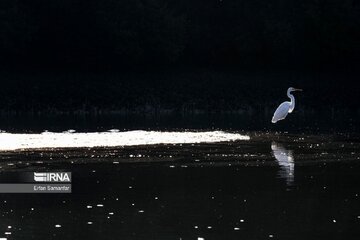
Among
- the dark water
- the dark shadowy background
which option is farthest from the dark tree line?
the dark water

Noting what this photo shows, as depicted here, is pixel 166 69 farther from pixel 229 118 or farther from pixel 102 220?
pixel 102 220

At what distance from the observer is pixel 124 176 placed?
2411cm

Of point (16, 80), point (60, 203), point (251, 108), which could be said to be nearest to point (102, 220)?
point (60, 203)

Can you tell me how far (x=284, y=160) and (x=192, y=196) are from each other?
7465 millimetres

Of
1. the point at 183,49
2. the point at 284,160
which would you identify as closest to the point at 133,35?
the point at 183,49

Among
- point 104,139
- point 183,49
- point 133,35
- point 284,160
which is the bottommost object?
point 284,160

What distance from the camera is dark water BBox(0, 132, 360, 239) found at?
56.3 ft

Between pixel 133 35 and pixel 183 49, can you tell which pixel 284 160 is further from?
pixel 183 49

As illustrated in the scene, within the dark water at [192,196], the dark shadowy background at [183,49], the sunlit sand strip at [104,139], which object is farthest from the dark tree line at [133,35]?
the dark water at [192,196]

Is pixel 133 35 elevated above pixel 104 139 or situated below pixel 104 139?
above

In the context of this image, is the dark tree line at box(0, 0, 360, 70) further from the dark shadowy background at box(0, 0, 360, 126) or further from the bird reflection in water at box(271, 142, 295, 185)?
the bird reflection in water at box(271, 142, 295, 185)

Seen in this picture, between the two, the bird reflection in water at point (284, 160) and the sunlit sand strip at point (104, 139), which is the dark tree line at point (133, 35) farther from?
the bird reflection in water at point (284, 160)

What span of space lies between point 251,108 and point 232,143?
2273cm

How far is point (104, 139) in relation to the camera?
34.6m
